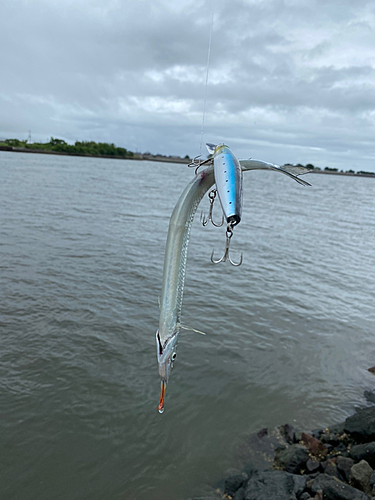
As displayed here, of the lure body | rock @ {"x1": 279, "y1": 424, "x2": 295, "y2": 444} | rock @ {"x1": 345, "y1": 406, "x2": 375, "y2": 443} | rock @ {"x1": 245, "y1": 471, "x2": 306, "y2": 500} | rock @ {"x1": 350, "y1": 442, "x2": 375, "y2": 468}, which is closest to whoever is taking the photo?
the lure body

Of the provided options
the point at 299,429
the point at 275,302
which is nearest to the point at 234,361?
the point at 299,429

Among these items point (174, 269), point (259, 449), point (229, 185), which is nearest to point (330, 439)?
point (259, 449)

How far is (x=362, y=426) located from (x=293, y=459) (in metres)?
1.52

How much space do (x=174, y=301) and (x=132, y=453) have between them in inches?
188

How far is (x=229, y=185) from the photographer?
2.48 meters

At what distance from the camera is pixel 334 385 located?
9.14 metres

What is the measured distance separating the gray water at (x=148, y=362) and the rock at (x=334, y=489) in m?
1.80

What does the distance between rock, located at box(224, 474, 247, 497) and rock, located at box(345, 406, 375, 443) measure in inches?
91.3

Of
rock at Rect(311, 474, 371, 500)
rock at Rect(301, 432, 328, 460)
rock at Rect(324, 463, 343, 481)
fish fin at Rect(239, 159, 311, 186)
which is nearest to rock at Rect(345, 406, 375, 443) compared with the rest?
rock at Rect(301, 432, 328, 460)

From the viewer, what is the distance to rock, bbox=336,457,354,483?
5781 millimetres

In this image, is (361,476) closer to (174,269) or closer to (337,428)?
(337,428)

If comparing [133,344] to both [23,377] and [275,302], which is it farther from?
[275,302]

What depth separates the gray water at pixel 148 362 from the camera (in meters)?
6.46

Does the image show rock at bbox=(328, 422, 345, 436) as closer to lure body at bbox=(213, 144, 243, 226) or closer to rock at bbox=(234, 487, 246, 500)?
rock at bbox=(234, 487, 246, 500)
